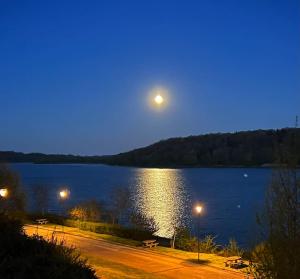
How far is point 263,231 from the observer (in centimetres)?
1020

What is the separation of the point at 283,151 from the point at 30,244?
5253 millimetres

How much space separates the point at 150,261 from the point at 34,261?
47.4ft

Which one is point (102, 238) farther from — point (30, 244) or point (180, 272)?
point (30, 244)

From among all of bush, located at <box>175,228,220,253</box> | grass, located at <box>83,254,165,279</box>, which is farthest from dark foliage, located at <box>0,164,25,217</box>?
grass, located at <box>83,254,165,279</box>

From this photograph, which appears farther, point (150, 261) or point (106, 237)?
point (106, 237)

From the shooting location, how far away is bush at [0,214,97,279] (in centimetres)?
697

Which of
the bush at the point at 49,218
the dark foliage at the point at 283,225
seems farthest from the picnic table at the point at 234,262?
the bush at the point at 49,218

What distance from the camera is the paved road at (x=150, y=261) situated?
63.0 ft

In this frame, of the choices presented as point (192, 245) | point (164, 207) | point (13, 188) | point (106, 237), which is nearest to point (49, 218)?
point (106, 237)

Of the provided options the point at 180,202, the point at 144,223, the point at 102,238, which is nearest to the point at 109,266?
the point at 102,238

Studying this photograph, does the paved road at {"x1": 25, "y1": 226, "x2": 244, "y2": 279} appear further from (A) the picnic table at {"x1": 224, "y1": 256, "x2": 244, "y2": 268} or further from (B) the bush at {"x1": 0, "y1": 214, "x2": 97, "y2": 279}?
(B) the bush at {"x1": 0, "y1": 214, "x2": 97, "y2": 279}

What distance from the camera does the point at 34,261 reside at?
25.0ft

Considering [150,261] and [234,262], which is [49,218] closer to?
[150,261]

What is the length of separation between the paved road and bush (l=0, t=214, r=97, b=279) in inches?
403
